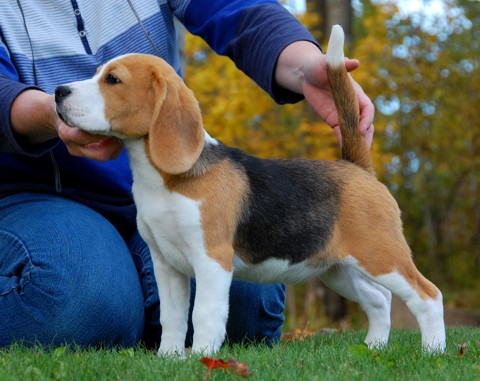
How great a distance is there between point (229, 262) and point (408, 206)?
32.5ft

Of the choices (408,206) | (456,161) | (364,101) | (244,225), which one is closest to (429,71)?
(456,161)

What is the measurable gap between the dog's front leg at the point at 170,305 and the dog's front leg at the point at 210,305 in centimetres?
37

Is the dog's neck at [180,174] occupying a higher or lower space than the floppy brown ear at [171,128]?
lower

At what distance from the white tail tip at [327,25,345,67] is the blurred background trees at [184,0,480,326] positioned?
495cm

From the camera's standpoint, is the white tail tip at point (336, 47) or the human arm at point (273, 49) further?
the human arm at point (273, 49)

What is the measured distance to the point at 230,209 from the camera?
3986mm

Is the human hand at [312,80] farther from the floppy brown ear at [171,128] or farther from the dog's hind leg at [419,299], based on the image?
the floppy brown ear at [171,128]

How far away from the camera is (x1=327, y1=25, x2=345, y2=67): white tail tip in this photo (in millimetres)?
4195

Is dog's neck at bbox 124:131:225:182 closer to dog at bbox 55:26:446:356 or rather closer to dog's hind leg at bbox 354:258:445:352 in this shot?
dog at bbox 55:26:446:356

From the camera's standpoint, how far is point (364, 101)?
4.62 meters

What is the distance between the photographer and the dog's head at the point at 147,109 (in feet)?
12.2

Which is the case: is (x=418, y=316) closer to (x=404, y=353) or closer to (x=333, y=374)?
(x=404, y=353)

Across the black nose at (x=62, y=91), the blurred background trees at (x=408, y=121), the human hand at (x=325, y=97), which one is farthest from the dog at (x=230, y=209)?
the blurred background trees at (x=408, y=121)

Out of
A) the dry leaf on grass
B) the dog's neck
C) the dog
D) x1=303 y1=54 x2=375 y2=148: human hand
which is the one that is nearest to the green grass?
the dry leaf on grass
